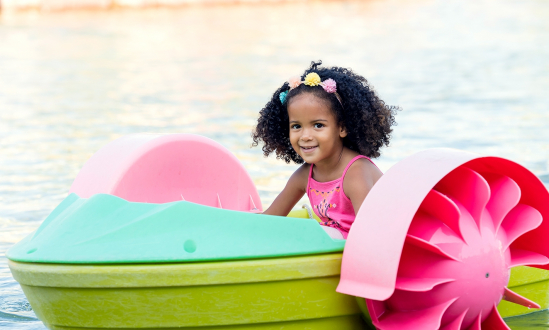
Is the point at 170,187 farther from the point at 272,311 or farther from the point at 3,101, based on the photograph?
the point at 3,101

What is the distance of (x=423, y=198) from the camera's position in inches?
81.7

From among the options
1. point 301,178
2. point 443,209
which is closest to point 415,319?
point 443,209

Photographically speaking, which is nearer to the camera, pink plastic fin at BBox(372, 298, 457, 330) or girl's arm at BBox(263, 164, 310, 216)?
pink plastic fin at BBox(372, 298, 457, 330)

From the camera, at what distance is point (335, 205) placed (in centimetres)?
270

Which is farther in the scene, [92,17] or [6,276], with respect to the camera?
[92,17]

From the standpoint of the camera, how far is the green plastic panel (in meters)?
2.12

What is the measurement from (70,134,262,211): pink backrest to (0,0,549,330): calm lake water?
0.61 metres

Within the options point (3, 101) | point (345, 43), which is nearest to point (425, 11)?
point (345, 43)

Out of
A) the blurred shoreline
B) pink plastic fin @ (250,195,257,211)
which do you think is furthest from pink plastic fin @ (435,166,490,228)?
the blurred shoreline

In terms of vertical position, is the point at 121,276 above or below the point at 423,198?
below

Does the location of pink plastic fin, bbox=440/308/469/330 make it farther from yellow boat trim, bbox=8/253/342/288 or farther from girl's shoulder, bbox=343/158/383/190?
girl's shoulder, bbox=343/158/383/190

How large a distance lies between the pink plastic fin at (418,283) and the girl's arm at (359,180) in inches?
18.1

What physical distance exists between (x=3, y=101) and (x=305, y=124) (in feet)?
23.5

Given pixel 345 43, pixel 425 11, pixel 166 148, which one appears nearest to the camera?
pixel 166 148
